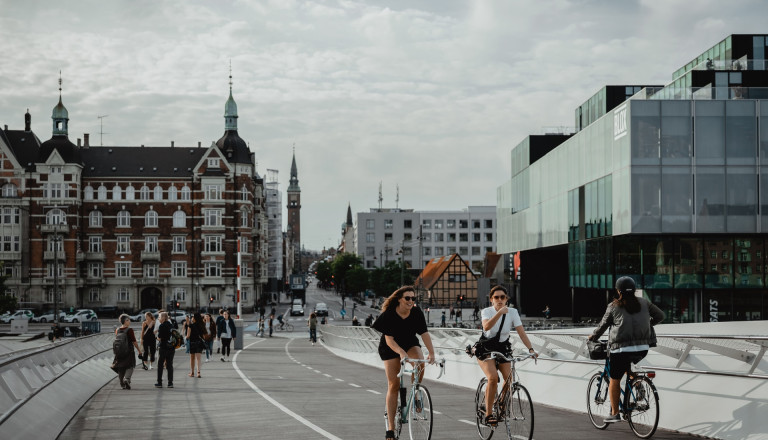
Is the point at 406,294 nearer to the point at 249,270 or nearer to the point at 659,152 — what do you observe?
the point at 659,152

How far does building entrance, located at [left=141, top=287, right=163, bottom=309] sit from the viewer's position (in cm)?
9462

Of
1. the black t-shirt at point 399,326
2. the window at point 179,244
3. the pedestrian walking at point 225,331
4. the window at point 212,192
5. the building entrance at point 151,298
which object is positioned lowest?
the building entrance at point 151,298

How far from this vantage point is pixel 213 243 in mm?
94188

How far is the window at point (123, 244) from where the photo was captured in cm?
9406

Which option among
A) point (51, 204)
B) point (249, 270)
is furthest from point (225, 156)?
point (51, 204)

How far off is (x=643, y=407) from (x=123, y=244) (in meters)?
89.4

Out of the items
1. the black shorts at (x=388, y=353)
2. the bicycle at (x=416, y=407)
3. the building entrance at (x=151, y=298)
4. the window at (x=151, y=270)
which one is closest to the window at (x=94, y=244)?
the window at (x=151, y=270)

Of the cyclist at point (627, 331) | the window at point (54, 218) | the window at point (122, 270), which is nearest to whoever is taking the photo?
the cyclist at point (627, 331)

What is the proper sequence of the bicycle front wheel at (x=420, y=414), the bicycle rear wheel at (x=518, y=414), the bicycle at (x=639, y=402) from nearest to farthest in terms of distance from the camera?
the bicycle front wheel at (x=420, y=414) → the bicycle rear wheel at (x=518, y=414) → the bicycle at (x=639, y=402)

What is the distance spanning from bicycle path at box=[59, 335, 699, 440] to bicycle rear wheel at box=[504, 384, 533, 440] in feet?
3.71

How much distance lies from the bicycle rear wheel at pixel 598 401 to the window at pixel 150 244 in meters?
87.1

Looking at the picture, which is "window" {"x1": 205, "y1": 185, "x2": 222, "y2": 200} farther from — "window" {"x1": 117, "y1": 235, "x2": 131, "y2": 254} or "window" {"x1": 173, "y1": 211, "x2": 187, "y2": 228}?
"window" {"x1": 117, "y1": 235, "x2": 131, "y2": 254}

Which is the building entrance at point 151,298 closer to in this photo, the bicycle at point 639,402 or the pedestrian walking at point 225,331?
the pedestrian walking at point 225,331

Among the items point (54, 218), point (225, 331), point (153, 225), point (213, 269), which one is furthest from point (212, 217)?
point (225, 331)
